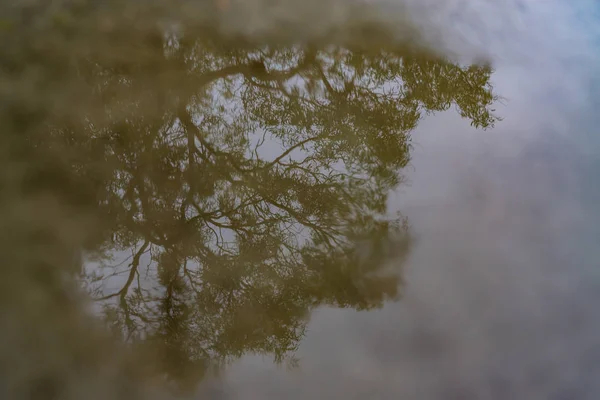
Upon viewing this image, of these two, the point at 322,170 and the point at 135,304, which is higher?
the point at 322,170

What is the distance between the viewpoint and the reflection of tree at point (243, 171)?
144 cm

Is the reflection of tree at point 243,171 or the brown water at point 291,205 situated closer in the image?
the brown water at point 291,205

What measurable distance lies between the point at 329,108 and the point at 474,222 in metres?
0.74

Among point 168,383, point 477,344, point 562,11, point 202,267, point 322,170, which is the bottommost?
point 168,383

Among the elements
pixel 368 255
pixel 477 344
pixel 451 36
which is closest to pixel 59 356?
pixel 368 255

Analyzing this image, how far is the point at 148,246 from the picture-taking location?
59.8 inches

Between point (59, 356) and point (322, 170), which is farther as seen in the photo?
point (322, 170)

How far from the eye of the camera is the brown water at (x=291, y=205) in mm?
1335

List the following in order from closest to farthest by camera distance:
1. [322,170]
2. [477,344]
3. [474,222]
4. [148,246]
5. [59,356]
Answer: [59,356], [477,344], [148,246], [474,222], [322,170]

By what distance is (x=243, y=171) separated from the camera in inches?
69.1

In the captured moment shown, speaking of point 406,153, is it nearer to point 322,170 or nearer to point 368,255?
point 322,170

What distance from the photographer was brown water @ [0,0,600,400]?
1.33 m

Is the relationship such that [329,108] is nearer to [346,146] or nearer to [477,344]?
[346,146]

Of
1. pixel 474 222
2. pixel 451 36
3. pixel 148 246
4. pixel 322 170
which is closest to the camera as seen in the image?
pixel 148 246
